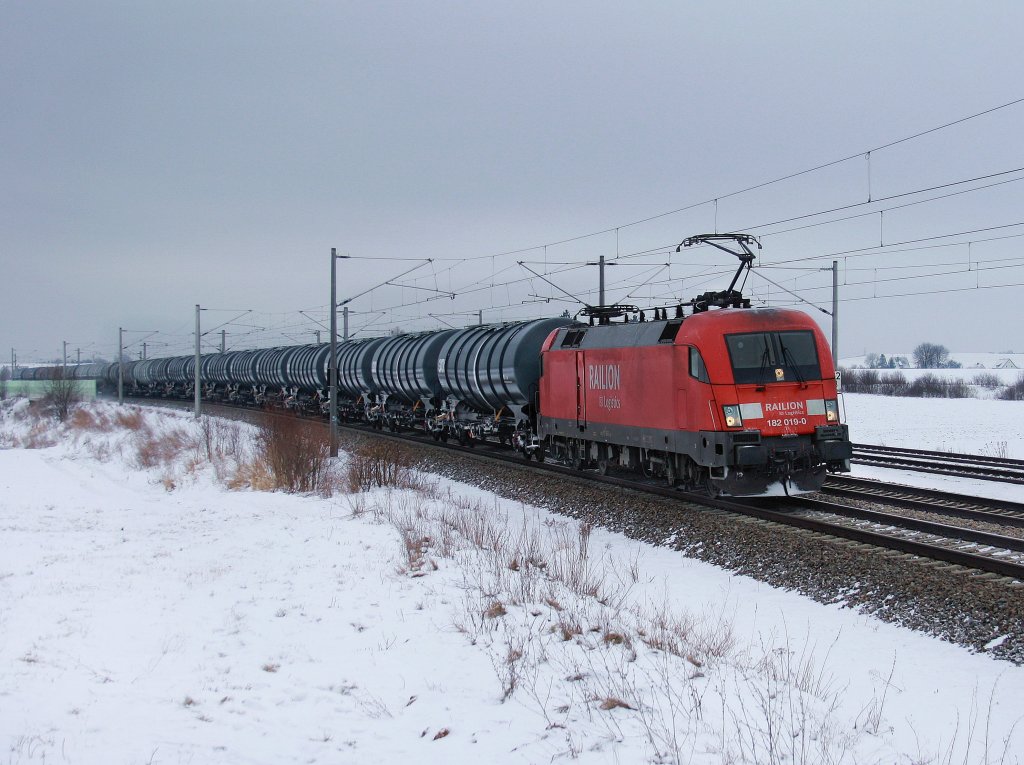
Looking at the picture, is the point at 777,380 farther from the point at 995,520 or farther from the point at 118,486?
the point at 118,486

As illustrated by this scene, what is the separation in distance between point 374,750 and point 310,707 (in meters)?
0.92

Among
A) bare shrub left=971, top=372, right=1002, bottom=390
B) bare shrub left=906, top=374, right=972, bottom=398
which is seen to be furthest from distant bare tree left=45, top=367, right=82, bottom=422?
bare shrub left=971, top=372, right=1002, bottom=390

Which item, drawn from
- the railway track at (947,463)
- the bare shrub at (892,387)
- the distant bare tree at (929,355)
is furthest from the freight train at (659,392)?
the distant bare tree at (929,355)

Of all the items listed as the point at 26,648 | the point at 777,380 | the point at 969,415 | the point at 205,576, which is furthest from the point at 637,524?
the point at 969,415

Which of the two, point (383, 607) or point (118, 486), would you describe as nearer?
point (383, 607)

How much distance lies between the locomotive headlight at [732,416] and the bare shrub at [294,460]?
903 cm

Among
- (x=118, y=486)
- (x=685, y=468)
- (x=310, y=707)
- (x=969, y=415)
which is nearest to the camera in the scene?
(x=310, y=707)

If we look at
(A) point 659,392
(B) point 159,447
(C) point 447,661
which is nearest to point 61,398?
(B) point 159,447

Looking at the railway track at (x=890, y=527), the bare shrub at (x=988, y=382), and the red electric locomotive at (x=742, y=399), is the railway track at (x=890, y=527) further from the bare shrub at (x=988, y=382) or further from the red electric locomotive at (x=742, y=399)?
the bare shrub at (x=988, y=382)

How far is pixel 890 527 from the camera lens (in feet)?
37.5

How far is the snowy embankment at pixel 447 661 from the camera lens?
5633mm

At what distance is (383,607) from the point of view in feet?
28.8

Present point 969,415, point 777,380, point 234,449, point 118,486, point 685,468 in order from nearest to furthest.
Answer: point 777,380 < point 685,468 < point 118,486 < point 234,449 < point 969,415

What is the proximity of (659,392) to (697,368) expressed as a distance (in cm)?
134
